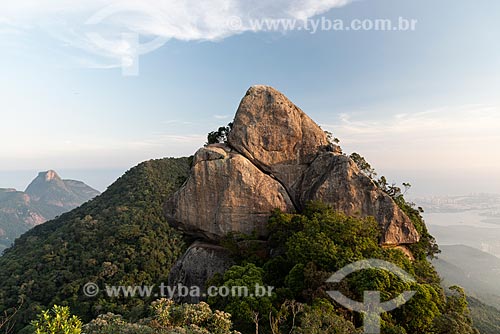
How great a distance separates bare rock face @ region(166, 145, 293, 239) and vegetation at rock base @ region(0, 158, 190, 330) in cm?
1738

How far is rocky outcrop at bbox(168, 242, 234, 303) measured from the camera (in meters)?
18.7

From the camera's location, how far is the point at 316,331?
8.99m

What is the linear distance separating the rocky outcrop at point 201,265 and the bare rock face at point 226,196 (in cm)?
103

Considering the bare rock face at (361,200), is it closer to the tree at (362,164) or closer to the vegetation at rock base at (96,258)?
the tree at (362,164)

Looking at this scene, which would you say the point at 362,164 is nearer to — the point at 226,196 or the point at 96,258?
the point at 226,196

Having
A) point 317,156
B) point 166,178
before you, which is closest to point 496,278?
point 166,178

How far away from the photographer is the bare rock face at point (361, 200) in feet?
58.6

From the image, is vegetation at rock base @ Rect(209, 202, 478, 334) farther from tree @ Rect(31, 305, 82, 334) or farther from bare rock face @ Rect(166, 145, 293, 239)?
tree @ Rect(31, 305, 82, 334)

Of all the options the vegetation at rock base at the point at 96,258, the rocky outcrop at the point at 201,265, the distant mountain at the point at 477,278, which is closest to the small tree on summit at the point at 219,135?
the rocky outcrop at the point at 201,265

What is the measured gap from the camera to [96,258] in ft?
151

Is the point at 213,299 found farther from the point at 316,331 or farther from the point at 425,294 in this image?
the point at 425,294

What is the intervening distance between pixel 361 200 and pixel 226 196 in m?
8.05

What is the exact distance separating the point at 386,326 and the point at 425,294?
Result: 8.75ft

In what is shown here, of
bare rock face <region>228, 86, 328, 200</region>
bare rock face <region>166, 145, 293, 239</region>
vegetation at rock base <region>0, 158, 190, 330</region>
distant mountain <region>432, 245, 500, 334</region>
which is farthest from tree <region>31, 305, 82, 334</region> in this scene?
distant mountain <region>432, 245, 500, 334</region>
